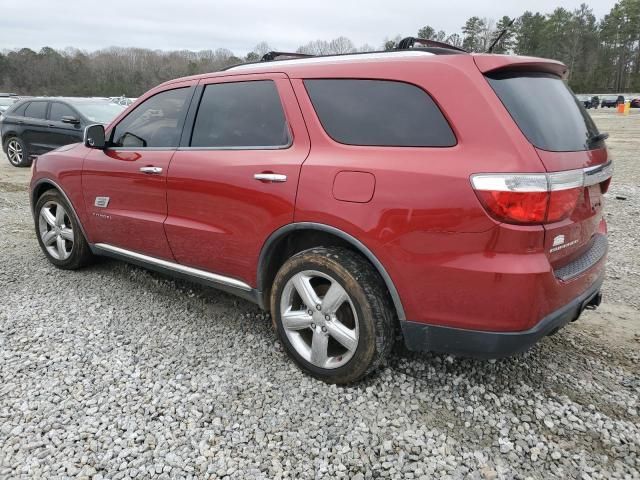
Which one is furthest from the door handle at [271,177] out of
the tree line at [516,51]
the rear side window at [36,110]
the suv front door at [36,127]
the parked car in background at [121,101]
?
the tree line at [516,51]

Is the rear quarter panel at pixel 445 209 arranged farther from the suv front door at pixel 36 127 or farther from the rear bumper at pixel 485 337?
the suv front door at pixel 36 127

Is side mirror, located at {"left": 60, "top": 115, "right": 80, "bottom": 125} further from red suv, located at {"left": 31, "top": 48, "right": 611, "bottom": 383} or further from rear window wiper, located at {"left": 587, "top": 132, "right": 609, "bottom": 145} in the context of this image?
rear window wiper, located at {"left": 587, "top": 132, "right": 609, "bottom": 145}

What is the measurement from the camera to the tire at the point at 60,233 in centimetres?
431

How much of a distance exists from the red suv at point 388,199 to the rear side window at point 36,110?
830cm

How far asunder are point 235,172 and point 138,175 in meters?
1.01

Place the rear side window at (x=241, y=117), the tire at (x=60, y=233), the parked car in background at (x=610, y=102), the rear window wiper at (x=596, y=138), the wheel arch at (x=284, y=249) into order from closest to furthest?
the wheel arch at (x=284, y=249), the rear window wiper at (x=596, y=138), the rear side window at (x=241, y=117), the tire at (x=60, y=233), the parked car in background at (x=610, y=102)

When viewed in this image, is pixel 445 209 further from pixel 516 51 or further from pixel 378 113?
pixel 516 51

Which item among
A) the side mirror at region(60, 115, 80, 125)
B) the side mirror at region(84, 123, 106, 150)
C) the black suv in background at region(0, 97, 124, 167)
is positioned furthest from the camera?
the black suv in background at region(0, 97, 124, 167)

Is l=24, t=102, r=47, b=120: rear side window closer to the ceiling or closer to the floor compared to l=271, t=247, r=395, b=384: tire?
closer to the ceiling

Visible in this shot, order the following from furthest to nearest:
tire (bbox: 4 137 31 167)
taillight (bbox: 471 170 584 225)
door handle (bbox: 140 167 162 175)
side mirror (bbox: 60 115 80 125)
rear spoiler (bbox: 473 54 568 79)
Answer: tire (bbox: 4 137 31 167) < side mirror (bbox: 60 115 80 125) < door handle (bbox: 140 167 162 175) < rear spoiler (bbox: 473 54 568 79) < taillight (bbox: 471 170 584 225)

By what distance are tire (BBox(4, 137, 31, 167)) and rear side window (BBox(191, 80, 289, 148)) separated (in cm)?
928

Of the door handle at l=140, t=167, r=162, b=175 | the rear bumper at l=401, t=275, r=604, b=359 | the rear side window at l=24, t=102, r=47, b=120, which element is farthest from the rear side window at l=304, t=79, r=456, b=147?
the rear side window at l=24, t=102, r=47, b=120

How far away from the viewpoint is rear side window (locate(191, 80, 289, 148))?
2887 millimetres

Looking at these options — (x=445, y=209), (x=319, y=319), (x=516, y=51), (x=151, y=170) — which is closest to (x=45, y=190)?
(x=151, y=170)
